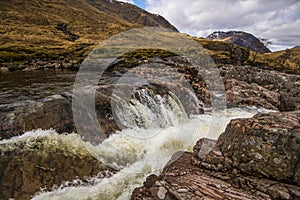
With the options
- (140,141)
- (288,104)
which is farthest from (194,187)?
(288,104)

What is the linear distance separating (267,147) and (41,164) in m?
8.53

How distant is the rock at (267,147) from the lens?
6957mm

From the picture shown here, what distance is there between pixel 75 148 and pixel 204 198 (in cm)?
603

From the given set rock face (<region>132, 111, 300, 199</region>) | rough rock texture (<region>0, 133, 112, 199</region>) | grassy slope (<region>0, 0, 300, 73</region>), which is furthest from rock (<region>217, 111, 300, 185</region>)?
grassy slope (<region>0, 0, 300, 73</region>)

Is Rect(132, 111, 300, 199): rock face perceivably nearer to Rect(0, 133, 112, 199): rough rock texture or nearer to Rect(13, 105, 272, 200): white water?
Rect(13, 105, 272, 200): white water

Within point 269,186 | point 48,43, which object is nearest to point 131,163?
point 269,186

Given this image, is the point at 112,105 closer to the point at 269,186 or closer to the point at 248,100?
the point at 269,186

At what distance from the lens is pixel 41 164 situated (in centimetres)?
852

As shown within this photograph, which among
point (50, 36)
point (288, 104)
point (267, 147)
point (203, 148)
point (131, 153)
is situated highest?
point (50, 36)

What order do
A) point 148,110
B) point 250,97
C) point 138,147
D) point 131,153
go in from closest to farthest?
1. point 131,153
2. point 138,147
3. point 148,110
4. point 250,97

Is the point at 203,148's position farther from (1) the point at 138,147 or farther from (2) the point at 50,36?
(2) the point at 50,36

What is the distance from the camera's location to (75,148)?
9.78m

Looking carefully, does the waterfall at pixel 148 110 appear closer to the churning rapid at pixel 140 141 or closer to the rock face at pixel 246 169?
the churning rapid at pixel 140 141

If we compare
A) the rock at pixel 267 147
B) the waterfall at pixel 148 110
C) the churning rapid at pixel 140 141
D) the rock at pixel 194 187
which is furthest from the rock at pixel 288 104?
the rock at pixel 194 187
